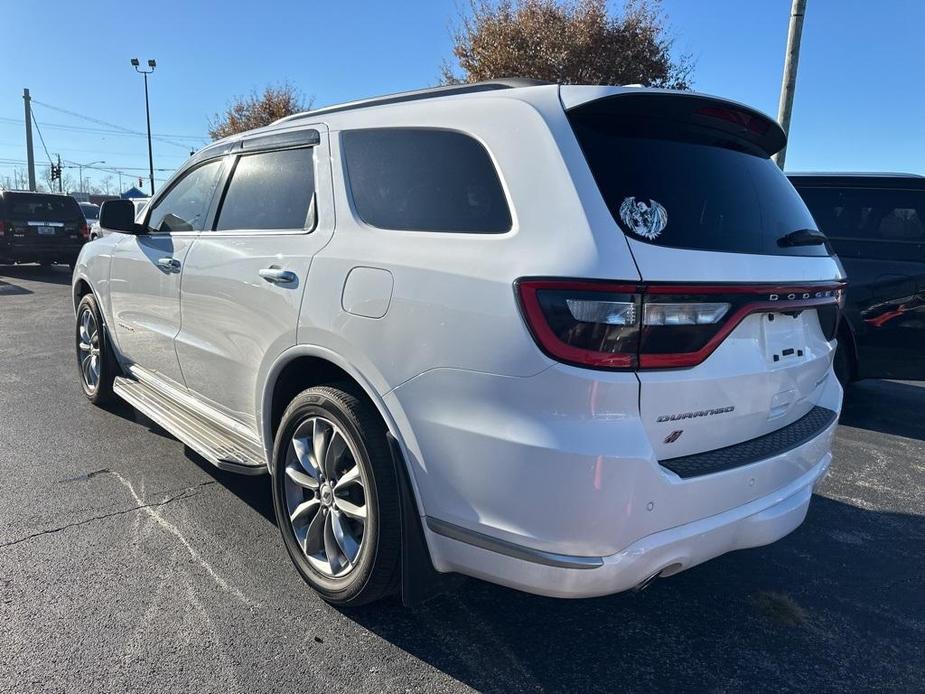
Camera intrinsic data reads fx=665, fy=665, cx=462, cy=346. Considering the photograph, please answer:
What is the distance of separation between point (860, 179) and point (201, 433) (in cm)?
543

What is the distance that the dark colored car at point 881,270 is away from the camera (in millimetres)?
5078

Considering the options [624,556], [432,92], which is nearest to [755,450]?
[624,556]

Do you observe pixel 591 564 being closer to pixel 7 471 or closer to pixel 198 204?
pixel 198 204

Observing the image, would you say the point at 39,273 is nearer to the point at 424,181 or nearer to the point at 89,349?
the point at 89,349

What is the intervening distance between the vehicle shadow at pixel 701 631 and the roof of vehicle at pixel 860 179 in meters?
3.49

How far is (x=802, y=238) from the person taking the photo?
8.42ft

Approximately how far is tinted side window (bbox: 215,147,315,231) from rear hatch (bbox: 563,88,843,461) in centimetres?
135

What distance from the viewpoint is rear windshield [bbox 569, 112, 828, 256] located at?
80.7 inches

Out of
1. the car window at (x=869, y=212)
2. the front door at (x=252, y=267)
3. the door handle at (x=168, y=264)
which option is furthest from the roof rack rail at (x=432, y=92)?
the car window at (x=869, y=212)

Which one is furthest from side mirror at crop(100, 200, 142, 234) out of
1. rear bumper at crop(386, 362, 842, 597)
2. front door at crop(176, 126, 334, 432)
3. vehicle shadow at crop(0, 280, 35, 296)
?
vehicle shadow at crop(0, 280, 35, 296)

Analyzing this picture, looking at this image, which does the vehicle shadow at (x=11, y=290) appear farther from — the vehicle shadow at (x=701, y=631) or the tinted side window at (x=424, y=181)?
the vehicle shadow at (x=701, y=631)

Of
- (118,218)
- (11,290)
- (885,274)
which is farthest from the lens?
(11,290)

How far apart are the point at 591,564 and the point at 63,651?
1881 millimetres

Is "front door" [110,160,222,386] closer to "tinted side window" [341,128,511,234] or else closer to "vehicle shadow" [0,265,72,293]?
"tinted side window" [341,128,511,234]
